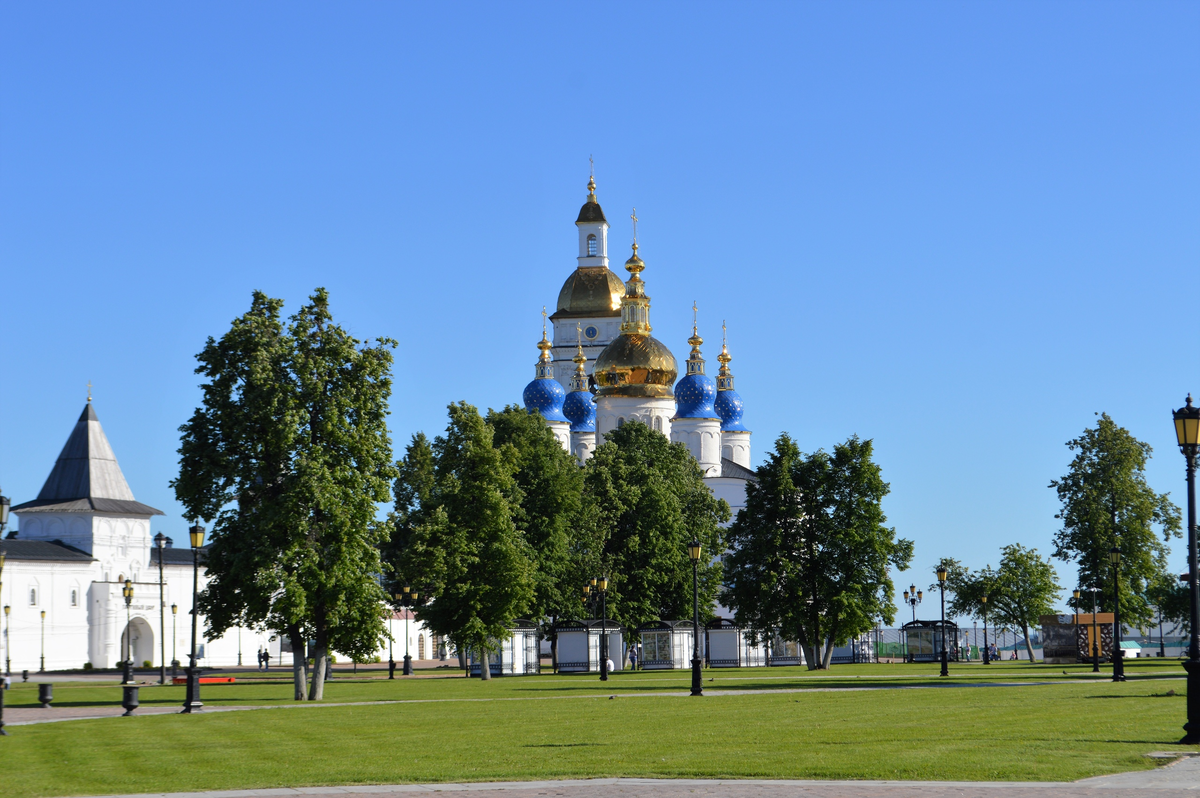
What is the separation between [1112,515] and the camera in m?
67.9

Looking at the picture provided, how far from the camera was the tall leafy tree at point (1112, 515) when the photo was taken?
67.4 m

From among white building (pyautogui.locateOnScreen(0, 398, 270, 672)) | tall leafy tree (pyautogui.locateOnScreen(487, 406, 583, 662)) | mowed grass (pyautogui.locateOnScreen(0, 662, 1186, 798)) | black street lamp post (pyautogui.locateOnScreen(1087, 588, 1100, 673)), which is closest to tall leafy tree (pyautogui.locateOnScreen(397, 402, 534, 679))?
tall leafy tree (pyautogui.locateOnScreen(487, 406, 583, 662))

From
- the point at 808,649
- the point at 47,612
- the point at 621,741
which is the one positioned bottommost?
the point at 808,649

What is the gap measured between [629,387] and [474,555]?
43972mm

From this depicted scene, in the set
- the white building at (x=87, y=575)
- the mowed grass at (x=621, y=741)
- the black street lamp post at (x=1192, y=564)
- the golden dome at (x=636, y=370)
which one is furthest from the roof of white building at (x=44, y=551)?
the black street lamp post at (x=1192, y=564)

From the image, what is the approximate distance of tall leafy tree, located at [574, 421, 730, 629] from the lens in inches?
2473

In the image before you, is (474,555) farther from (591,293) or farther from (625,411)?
(591,293)

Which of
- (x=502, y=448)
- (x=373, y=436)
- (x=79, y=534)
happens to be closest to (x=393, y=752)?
(x=373, y=436)

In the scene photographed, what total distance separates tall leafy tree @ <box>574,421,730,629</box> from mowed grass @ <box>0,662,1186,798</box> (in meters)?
29.0

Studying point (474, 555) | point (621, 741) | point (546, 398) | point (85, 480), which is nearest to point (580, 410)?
point (546, 398)

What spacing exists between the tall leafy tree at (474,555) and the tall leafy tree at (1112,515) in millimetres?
30640

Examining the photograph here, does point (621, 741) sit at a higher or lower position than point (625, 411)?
lower

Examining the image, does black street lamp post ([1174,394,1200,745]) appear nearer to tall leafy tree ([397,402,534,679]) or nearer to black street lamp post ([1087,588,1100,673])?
black street lamp post ([1087,588,1100,673])

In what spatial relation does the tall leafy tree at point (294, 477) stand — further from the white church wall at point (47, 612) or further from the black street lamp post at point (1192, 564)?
the white church wall at point (47, 612)
